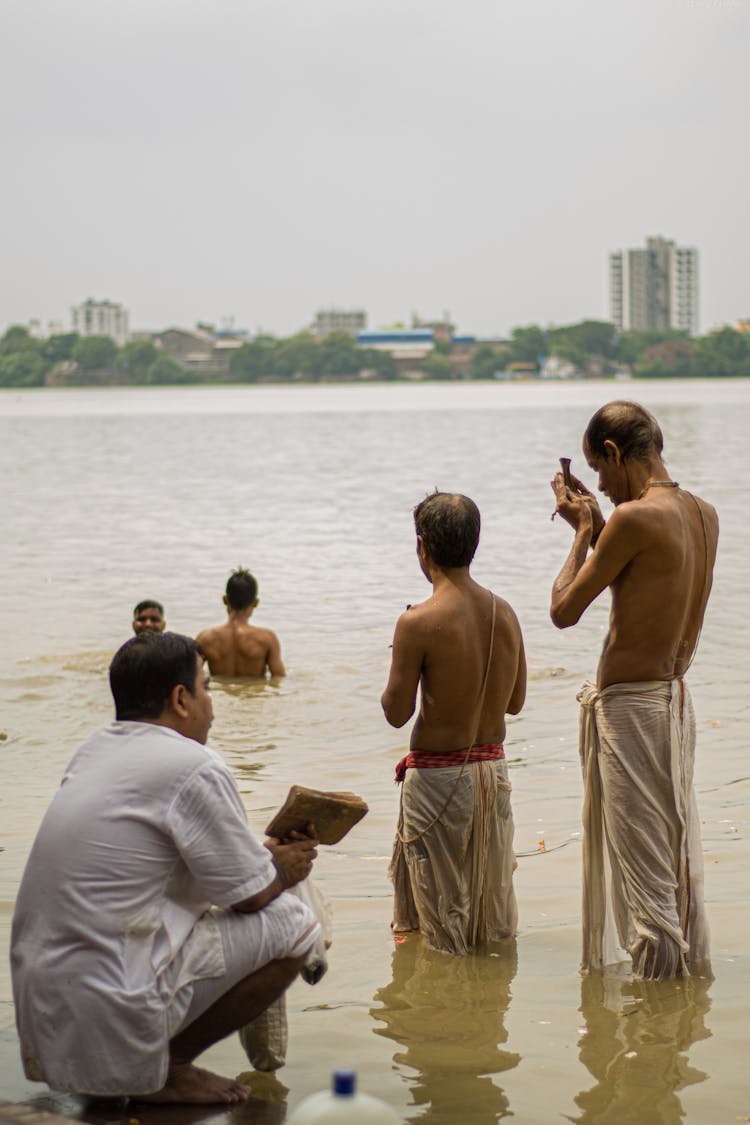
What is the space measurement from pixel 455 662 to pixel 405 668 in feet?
0.53

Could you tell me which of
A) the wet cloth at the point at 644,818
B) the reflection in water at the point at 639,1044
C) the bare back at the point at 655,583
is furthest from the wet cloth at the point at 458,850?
the bare back at the point at 655,583

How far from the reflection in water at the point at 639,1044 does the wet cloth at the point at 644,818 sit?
92mm

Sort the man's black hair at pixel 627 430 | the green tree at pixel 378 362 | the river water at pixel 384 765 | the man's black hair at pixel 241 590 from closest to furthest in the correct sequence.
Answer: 1. the river water at pixel 384 765
2. the man's black hair at pixel 627 430
3. the man's black hair at pixel 241 590
4. the green tree at pixel 378 362

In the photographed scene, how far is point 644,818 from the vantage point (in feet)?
14.5

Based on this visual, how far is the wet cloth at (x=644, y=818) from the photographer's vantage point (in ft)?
14.5

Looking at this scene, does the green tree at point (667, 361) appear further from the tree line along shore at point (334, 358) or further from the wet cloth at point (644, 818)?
the wet cloth at point (644, 818)

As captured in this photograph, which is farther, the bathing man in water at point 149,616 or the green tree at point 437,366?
the green tree at point 437,366

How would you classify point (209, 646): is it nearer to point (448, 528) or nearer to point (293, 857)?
point (448, 528)

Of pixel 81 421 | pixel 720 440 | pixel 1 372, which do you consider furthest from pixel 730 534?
pixel 1 372

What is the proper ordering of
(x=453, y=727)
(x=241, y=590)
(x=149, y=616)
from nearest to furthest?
1. (x=453, y=727)
2. (x=149, y=616)
3. (x=241, y=590)

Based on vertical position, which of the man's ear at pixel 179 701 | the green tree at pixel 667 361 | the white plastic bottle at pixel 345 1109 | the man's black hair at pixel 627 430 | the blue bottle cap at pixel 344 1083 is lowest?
the white plastic bottle at pixel 345 1109

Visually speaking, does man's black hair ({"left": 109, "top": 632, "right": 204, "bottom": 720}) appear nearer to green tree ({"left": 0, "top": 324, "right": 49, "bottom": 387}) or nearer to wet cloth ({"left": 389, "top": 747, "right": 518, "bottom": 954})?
wet cloth ({"left": 389, "top": 747, "right": 518, "bottom": 954})

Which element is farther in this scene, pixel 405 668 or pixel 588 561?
pixel 405 668

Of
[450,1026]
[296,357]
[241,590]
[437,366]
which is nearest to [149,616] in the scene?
[241,590]
